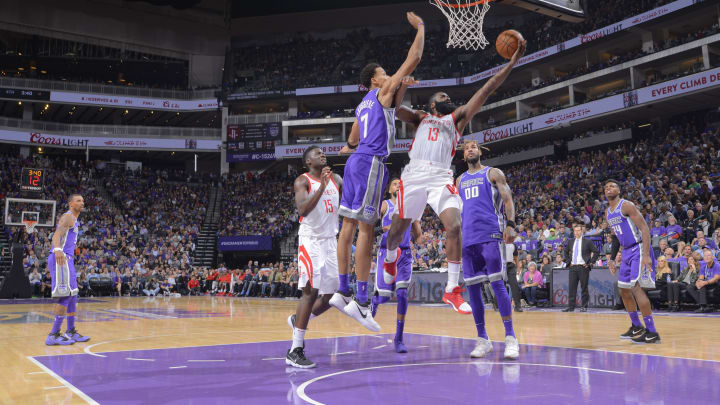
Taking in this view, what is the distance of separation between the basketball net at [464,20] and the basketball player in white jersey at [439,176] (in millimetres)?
A: 6320

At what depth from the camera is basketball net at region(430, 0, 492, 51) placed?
1180 cm

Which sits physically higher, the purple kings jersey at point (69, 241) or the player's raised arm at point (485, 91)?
the player's raised arm at point (485, 91)

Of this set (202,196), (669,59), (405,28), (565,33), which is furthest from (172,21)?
(669,59)

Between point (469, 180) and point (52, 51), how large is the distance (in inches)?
1572

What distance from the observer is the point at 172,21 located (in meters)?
39.5

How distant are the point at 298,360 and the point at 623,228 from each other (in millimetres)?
4671

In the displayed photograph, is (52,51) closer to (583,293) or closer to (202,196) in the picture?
(202,196)

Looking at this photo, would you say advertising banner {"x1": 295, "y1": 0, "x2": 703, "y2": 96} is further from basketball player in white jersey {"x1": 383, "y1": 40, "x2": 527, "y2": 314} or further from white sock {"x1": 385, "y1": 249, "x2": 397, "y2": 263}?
white sock {"x1": 385, "y1": 249, "x2": 397, "y2": 263}

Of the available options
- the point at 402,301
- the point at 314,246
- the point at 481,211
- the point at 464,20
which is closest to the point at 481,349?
the point at 402,301

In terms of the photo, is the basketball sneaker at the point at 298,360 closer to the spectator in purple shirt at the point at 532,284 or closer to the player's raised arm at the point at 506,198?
the player's raised arm at the point at 506,198

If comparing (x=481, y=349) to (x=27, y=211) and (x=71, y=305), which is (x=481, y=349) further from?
(x=27, y=211)

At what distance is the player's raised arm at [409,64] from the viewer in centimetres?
520

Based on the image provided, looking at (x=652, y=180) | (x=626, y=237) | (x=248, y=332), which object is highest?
(x=652, y=180)

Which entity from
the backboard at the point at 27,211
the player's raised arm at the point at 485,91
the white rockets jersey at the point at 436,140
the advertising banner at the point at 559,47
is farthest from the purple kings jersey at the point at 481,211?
the backboard at the point at 27,211
